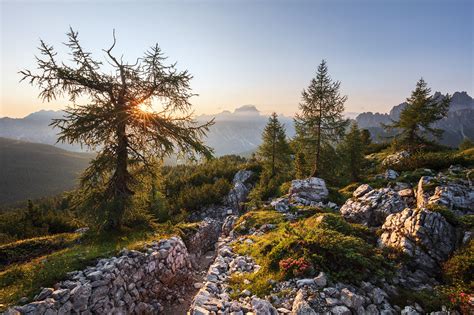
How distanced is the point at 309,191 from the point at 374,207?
6836 mm

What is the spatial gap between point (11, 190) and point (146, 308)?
698 feet

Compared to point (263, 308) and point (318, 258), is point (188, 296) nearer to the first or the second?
point (263, 308)

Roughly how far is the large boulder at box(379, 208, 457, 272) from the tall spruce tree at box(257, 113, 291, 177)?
24.8 meters

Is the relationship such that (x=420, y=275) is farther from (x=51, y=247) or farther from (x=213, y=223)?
(x=51, y=247)

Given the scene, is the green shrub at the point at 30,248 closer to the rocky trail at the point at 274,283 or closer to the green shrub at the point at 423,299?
the rocky trail at the point at 274,283

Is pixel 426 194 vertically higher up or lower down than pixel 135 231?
higher up

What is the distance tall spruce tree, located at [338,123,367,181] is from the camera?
2439 cm

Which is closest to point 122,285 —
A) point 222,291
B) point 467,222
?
point 222,291

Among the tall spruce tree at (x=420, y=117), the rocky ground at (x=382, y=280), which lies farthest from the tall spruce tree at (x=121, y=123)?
the tall spruce tree at (x=420, y=117)

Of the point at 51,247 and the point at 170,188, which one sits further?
the point at 170,188

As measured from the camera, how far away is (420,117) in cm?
2678

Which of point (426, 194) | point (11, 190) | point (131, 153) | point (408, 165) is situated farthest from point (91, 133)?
point (11, 190)

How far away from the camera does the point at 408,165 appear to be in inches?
845

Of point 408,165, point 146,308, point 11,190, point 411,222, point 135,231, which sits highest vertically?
point 408,165
